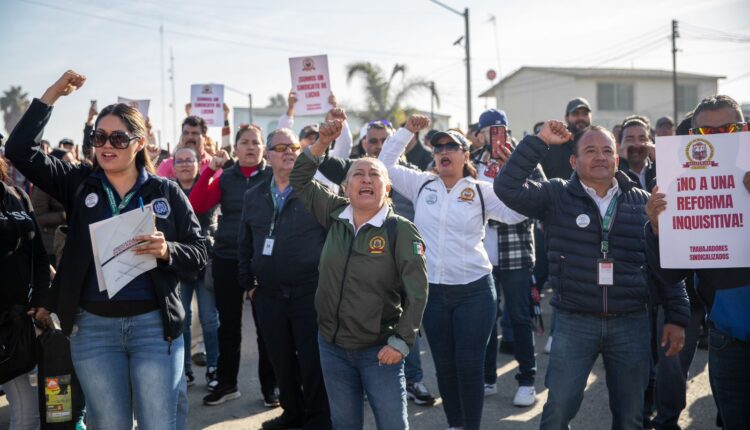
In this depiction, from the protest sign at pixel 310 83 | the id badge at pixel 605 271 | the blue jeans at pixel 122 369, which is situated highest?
the protest sign at pixel 310 83

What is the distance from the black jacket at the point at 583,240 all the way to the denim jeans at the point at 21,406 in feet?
10.6

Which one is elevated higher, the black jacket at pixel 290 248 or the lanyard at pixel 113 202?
the lanyard at pixel 113 202

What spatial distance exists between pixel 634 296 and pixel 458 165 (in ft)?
5.57

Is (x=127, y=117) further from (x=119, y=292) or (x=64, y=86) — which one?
(x=119, y=292)

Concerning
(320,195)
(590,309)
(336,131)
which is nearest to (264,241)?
(320,195)

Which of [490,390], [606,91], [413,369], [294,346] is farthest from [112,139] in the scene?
[606,91]

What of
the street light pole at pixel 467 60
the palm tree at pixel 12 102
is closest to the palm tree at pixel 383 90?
the street light pole at pixel 467 60

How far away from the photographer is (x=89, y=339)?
10.9 ft

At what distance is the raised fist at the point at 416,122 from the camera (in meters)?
5.32

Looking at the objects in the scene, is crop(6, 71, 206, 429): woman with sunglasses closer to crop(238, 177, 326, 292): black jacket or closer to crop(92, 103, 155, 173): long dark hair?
crop(92, 103, 155, 173): long dark hair

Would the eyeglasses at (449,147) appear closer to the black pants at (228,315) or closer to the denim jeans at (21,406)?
the black pants at (228,315)

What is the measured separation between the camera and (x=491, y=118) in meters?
6.72

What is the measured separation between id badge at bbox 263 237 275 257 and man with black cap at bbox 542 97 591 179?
424 centimetres

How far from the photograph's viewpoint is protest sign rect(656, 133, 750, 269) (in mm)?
3334
